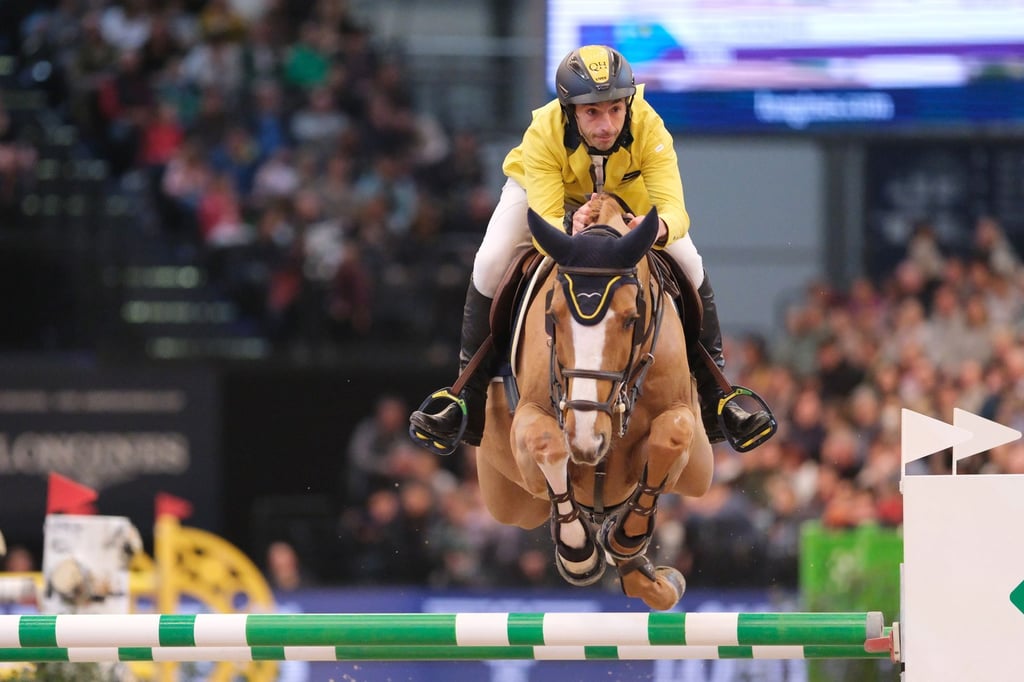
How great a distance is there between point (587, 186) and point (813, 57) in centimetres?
747

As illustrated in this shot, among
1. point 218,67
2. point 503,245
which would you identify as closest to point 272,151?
point 218,67

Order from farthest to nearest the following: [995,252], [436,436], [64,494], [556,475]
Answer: [995,252]
[64,494]
[436,436]
[556,475]

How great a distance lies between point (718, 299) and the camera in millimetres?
15172

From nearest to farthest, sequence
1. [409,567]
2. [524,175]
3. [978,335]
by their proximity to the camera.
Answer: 1. [524,175]
2. [409,567]
3. [978,335]

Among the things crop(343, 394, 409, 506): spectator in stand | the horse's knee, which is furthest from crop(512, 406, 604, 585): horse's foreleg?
crop(343, 394, 409, 506): spectator in stand

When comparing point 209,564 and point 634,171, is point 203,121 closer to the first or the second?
point 209,564

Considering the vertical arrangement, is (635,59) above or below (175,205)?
above

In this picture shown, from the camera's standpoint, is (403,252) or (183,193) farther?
(183,193)

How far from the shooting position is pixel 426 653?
5.95m

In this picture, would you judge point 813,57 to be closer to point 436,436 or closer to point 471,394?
point 471,394

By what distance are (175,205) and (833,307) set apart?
17.7 feet

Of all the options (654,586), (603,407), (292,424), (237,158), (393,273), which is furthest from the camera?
(237,158)

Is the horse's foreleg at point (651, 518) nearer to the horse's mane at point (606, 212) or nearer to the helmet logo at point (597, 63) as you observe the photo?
the horse's mane at point (606, 212)

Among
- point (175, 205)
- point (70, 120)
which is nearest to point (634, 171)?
point (175, 205)
